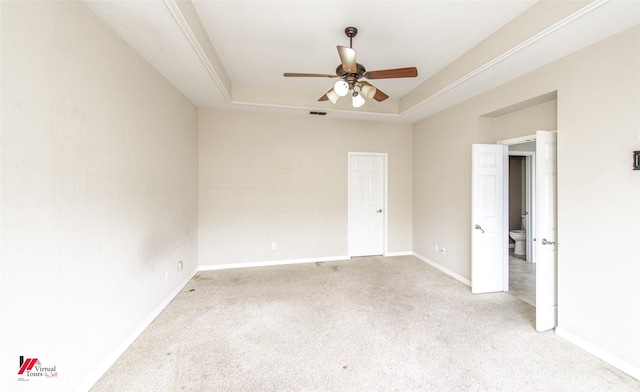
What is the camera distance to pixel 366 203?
15.5ft

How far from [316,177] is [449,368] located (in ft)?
10.7

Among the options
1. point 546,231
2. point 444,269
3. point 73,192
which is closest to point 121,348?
point 73,192

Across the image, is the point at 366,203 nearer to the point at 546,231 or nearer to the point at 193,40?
the point at 546,231

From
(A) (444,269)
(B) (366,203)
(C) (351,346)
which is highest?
(B) (366,203)

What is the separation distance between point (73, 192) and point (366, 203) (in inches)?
159

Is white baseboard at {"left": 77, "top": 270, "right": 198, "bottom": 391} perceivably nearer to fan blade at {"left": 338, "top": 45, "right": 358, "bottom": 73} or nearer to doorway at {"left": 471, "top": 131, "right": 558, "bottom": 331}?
fan blade at {"left": 338, "top": 45, "right": 358, "bottom": 73}

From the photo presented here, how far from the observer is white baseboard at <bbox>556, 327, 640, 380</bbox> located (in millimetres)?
1795

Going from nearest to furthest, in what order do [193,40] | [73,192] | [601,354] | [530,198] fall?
1. [73,192]
2. [601,354]
3. [193,40]
4. [530,198]

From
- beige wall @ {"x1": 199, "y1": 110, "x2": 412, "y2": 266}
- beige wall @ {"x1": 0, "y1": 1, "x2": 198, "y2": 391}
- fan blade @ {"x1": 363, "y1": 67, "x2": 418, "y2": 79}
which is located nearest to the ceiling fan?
fan blade @ {"x1": 363, "y1": 67, "x2": 418, "y2": 79}

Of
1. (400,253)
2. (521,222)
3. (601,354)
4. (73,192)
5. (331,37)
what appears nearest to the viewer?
(73,192)

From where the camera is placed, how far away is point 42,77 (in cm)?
136

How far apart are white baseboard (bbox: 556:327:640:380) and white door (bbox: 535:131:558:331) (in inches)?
5.7

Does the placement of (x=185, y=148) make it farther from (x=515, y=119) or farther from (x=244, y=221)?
(x=515, y=119)

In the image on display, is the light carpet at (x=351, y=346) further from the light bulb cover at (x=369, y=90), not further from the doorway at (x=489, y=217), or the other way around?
the light bulb cover at (x=369, y=90)
